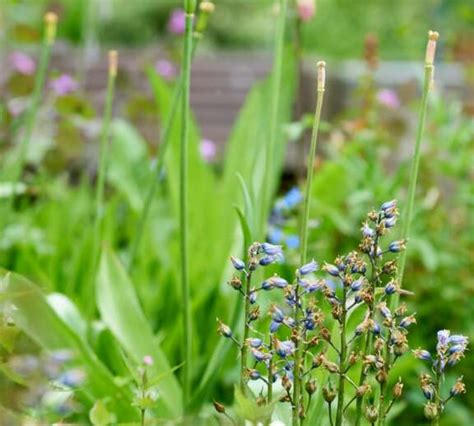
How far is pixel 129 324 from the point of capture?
1.67m

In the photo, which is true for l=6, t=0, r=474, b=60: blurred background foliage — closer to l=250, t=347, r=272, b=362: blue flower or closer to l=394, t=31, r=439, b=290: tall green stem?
l=394, t=31, r=439, b=290: tall green stem

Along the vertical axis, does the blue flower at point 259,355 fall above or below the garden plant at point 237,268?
above

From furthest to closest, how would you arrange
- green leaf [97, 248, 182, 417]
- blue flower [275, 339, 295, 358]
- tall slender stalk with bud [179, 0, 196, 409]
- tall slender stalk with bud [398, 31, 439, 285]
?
green leaf [97, 248, 182, 417], tall slender stalk with bud [179, 0, 196, 409], tall slender stalk with bud [398, 31, 439, 285], blue flower [275, 339, 295, 358]

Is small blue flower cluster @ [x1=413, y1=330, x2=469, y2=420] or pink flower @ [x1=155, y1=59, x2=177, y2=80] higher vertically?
small blue flower cluster @ [x1=413, y1=330, x2=469, y2=420]

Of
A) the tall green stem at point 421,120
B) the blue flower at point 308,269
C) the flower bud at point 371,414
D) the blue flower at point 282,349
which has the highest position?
the tall green stem at point 421,120

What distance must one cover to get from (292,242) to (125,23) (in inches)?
242

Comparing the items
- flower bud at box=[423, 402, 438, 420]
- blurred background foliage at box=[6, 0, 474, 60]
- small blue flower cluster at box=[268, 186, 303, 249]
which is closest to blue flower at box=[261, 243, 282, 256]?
flower bud at box=[423, 402, 438, 420]

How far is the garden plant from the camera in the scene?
1.03m

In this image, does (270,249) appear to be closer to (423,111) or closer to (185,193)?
(423,111)

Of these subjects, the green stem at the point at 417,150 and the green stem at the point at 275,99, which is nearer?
the green stem at the point at 417,150

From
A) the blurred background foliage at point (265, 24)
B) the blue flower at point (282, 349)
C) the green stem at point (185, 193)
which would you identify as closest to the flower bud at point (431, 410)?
the blue flower at point (282, 349)

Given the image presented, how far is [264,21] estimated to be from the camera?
27.9 ft

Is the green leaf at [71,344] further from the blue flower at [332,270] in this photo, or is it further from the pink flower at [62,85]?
the pink flower at [62,85]

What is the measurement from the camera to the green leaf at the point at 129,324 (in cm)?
159
